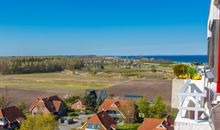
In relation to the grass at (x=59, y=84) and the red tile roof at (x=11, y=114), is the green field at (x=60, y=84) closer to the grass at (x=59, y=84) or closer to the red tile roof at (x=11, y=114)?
the grass at (x=59, y=84)

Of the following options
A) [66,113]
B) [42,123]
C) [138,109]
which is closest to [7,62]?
[66,113]

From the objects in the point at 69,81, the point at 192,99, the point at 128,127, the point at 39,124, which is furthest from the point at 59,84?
the point at 192,99

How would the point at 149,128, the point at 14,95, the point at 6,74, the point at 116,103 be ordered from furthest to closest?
the point at 6,74
the point at 14,95
the point at 116,103
the point at 149,128

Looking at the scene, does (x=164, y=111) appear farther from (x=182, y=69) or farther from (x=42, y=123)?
(x=182, y=69)

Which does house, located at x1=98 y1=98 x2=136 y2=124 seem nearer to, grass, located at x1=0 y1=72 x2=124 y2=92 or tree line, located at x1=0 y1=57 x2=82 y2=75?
grass, located at x1=0 y1=72 x2=124 y2=92

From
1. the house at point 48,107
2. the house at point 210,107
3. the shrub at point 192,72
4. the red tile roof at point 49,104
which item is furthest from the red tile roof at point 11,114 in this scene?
the house at point 210,107
